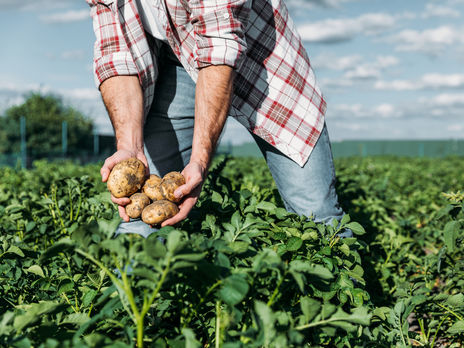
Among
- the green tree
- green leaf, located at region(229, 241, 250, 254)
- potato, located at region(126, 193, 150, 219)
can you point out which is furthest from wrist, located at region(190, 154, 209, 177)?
the green tree

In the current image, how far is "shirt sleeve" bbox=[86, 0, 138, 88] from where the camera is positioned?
2330 mm

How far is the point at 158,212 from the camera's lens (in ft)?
5.76

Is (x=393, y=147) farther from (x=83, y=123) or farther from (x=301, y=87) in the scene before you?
(x=301, y=87)

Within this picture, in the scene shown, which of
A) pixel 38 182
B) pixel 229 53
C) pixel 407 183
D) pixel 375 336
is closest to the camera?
pixel 375 336

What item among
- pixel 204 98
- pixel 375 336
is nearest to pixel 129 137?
pixel 204 98

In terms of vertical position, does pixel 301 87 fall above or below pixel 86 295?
above

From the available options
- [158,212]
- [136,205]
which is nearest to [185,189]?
[158,212]

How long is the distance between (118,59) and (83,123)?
47421 mm

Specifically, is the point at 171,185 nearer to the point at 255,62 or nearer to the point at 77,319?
the point at 77,319

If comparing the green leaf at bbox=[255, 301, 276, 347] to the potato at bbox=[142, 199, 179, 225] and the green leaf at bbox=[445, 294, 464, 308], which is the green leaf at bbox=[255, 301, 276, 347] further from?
the green leaf at bbox=[445, 294, 464, 308]

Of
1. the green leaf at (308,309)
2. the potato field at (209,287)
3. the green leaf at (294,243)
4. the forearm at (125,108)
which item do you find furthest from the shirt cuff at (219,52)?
the green leaf at (308,309)

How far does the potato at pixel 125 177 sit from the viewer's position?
1841 millimetres

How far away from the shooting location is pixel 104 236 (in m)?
1.20

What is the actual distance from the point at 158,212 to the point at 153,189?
0.18m
